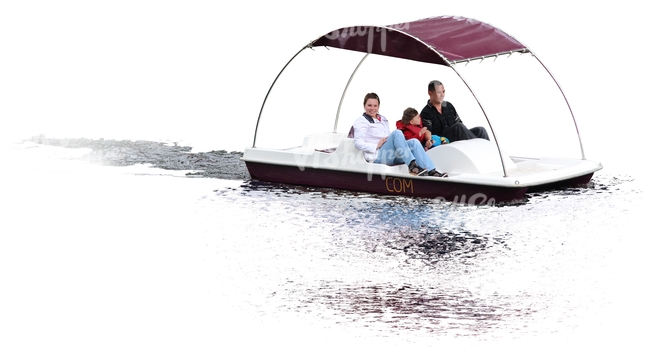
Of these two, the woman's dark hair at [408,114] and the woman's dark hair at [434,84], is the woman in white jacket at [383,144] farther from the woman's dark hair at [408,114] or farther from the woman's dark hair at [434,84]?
the woman's dark hair at [434,84]

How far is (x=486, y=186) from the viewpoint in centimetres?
1136

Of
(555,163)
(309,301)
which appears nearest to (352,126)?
(555,163)

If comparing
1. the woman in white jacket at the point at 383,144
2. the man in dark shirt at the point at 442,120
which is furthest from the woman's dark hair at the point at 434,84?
the woman in white jacket at the point at 383,144

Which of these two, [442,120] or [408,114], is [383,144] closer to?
[408,114]

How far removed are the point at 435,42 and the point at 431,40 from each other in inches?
1.8

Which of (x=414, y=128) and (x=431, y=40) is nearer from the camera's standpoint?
(x=431, y=40)

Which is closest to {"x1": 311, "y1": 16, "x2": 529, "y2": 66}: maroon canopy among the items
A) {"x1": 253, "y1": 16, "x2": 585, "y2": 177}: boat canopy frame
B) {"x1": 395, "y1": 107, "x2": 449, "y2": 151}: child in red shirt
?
{"x1": 253, "y1": 16, "x2": 585, "y2": 177}: boat canopy frame

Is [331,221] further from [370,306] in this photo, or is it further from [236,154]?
[236,154]

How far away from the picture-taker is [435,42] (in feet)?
38.2

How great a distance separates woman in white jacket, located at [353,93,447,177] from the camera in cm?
1171

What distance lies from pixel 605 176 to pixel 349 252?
3589 mm

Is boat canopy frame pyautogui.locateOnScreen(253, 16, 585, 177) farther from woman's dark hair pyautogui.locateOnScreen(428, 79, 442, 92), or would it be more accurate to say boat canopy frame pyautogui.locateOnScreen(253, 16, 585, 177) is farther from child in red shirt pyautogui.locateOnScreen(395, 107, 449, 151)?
child in red shirt pyautogui.locateOnScreen(395, 107, 449, 151)

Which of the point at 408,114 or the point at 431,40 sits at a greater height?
the point at 431,40

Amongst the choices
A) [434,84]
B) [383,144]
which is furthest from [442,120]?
[383,144]
